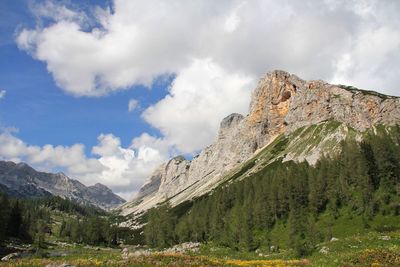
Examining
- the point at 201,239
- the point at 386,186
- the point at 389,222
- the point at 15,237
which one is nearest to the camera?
the point at 389,222

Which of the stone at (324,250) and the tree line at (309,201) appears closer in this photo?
the stone at (324,250)

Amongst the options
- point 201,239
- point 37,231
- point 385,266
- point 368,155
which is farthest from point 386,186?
point 37,231

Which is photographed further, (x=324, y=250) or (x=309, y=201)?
(x=309, y=201)

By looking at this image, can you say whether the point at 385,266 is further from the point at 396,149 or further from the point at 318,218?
the point at 396,149

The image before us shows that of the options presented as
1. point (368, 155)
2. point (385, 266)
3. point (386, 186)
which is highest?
point (368, 155)

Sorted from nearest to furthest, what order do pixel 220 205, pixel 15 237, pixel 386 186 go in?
pixel 386 186
pixel 15 237
pixel 220 205

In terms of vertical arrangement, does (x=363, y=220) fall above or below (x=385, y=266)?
above

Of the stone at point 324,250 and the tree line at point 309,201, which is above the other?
the tree line at point 309,201

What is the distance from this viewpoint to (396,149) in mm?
114312

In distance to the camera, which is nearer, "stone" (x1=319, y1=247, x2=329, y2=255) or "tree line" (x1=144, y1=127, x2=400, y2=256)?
"stone" (x1=319, y1=247, x2=329, y2=255)

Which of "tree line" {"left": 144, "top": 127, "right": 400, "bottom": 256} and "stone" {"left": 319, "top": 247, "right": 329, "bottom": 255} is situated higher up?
"tree line" {"left": 144, "top": 127, "right": 400, "bottom": 256}

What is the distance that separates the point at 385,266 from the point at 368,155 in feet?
304

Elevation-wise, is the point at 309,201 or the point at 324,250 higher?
the point at 309,201

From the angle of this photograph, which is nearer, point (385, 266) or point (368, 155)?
point (385, 266)
